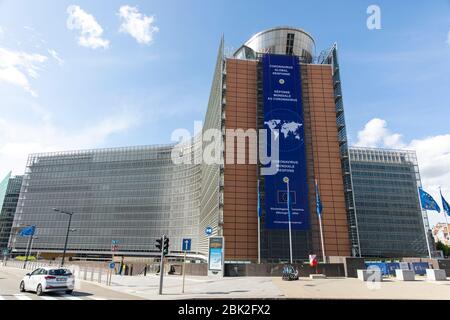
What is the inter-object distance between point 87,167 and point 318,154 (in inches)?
3534

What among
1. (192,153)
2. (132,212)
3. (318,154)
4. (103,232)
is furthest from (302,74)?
(103,232)

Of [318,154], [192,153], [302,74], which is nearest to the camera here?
[318,154]

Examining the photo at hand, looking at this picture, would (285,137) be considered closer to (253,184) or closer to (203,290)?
(253,184)

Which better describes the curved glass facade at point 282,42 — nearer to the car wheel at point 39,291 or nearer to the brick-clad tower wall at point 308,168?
the brick-clad tower wall at point 308,168

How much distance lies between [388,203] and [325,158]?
61512 mm

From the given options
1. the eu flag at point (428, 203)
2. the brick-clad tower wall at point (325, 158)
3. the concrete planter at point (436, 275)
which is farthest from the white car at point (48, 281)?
the brick-clad tower wall at point (325, 158)

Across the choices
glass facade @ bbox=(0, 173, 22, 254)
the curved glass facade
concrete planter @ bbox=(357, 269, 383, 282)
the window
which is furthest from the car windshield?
glass facade @ bbox=(0, 173, 22, 254)

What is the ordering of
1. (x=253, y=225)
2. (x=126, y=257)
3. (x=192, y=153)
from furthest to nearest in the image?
(x=192, y=153) → (x=126, y=257) → (x=253, y=225)

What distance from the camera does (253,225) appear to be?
1925 inches

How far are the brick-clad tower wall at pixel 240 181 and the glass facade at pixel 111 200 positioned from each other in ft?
156

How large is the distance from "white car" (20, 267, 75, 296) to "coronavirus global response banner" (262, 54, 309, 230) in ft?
117

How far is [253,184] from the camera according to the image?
5106 cm

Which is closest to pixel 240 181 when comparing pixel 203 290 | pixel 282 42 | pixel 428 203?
pixel 428 203
